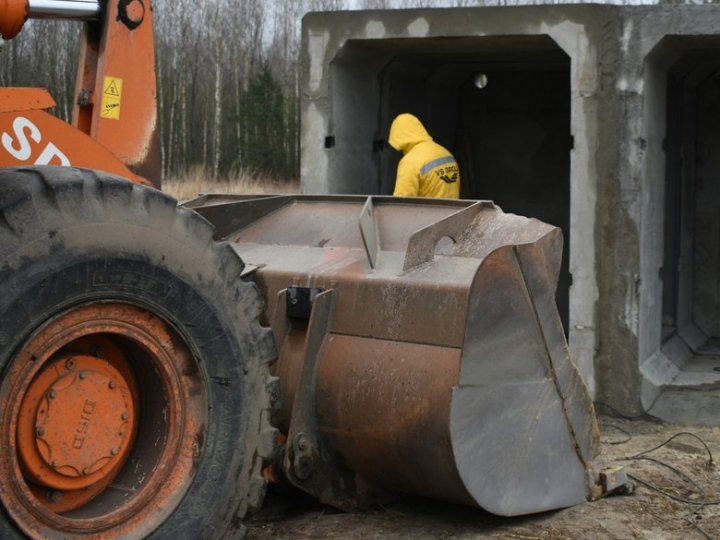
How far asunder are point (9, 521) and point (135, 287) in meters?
0.73

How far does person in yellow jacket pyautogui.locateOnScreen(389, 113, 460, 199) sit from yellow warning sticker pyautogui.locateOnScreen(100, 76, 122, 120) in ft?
9.45

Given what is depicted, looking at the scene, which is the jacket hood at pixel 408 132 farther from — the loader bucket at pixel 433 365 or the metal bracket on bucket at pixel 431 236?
the metal bracket on bucket at pixel 431 236

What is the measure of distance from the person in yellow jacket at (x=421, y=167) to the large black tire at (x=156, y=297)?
3.77 meters

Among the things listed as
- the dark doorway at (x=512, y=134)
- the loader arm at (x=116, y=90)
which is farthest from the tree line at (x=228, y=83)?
the loader arm at (x=116, y=90)

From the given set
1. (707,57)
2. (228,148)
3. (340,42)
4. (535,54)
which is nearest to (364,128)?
(340,42)

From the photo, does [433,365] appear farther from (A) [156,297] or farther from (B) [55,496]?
(B) [55,496]

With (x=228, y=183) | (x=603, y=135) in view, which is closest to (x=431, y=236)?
(x=603, y=135)

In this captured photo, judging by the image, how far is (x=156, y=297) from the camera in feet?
10.7

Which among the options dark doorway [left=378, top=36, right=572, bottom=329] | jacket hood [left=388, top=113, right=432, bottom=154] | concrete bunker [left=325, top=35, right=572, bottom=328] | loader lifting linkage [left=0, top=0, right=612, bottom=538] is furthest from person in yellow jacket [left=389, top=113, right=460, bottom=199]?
dark doorway [left=378, top=36, right=572, bottom=329]

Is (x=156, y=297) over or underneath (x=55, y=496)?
over

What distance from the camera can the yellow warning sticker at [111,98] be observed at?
454 cm

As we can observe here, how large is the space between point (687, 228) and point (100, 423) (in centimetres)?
695

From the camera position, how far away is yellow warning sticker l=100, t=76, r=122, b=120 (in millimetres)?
4539

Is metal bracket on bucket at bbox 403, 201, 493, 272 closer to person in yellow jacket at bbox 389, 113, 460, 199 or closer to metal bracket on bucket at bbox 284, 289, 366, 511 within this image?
metal bracket on bucket at bbox 284, 289, 366, 511
